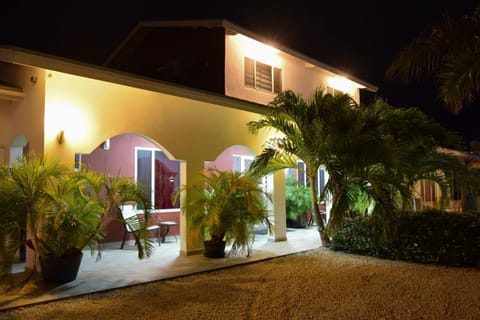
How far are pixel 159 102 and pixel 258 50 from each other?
623 centimetres

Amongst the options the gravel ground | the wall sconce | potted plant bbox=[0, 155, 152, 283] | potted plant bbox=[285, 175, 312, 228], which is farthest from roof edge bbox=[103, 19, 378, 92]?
the gravel ground

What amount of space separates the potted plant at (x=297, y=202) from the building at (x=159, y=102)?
185 centimetres

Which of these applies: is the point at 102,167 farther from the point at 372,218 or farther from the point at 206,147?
the point at 372,218

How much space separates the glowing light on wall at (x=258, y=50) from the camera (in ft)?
44.7

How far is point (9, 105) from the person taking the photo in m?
8.38

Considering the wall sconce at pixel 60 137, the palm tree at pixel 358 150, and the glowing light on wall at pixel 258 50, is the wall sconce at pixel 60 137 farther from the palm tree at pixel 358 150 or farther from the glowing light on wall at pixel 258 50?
the glowing light on wall at pixel 258 50

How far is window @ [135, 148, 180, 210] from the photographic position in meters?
11.2

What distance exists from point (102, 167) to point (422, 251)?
772cm

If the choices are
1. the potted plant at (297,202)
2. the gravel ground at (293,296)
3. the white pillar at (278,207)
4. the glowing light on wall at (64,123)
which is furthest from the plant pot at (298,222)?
the glowing light on wall at (64,123)

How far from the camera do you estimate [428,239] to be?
8.35 m

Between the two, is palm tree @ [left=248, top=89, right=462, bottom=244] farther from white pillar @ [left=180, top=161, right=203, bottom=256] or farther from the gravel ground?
the gravel ground

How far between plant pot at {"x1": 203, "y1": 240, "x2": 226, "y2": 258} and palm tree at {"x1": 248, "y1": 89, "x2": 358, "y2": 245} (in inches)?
75.5

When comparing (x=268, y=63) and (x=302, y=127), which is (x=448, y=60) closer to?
(x=302, y=127)

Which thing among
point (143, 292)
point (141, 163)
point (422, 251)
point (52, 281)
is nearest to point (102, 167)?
point (141, 163)
